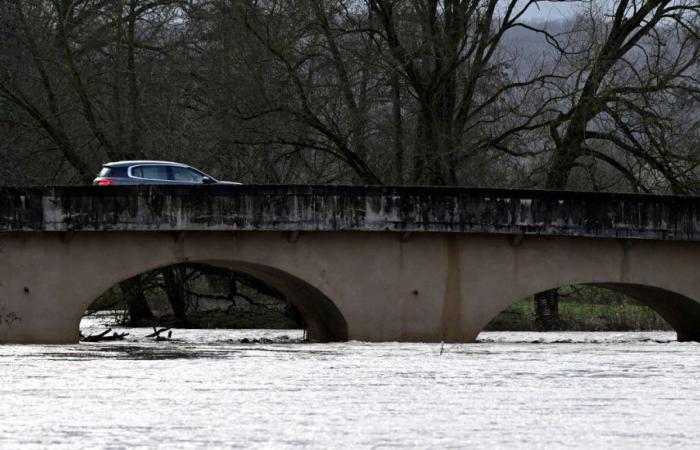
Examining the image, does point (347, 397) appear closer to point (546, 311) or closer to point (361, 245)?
point (361, 245)

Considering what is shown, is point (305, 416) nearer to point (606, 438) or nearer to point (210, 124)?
point (606, 438)

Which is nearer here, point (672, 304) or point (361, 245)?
point (361, 245)

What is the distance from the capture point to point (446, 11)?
32.4 m

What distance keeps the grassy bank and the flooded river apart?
11.6 meters

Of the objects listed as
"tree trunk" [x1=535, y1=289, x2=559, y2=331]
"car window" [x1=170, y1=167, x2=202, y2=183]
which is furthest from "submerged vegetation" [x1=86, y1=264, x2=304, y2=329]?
"car window" [x1=170, y1=167, x2=202, y2=183]

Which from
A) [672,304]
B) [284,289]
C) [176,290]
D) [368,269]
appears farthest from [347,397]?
[176,290]

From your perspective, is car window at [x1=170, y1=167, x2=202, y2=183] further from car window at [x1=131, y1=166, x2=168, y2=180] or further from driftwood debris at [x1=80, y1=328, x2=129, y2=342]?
driftwood debris at [x1=80, y1=328, x2=129, y2=342]

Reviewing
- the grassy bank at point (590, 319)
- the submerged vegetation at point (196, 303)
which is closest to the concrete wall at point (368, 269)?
the submerged vegetation at point (196, 303)

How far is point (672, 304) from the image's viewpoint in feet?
92.1

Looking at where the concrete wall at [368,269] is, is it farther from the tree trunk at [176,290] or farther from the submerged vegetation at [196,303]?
the submerged vegetation at [196,303]

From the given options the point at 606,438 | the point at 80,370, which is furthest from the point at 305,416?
the point at 80,370

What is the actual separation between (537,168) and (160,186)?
10846 millimetres

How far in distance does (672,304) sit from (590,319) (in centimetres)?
818

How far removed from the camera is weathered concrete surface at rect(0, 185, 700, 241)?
24.1 meters
